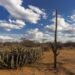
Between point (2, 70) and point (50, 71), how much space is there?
283 cm

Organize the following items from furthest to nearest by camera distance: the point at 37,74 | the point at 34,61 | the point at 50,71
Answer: the point at 34,61, the point at 50,71, the point at 37,74

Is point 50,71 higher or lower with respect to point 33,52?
lower

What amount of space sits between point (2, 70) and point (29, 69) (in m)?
1.61

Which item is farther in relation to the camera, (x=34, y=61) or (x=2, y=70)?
(x=34, y=61)

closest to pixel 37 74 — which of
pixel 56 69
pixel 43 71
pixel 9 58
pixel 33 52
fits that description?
pixel 43 71

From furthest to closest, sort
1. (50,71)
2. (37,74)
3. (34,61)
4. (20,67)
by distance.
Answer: (34,61)
(20,67)
(50,71)
(37,74)

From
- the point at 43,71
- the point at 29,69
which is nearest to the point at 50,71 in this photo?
the point at 43,71

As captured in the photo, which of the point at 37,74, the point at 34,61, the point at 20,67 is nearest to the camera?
the point at 37,74

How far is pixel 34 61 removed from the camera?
1611 cm

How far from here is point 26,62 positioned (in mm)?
15352

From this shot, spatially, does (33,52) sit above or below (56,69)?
above

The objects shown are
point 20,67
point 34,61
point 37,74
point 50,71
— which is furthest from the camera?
point 34,61

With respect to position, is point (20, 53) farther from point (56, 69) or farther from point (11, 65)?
point (56, 69)

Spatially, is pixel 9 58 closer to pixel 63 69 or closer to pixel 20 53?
pixel 20 53
